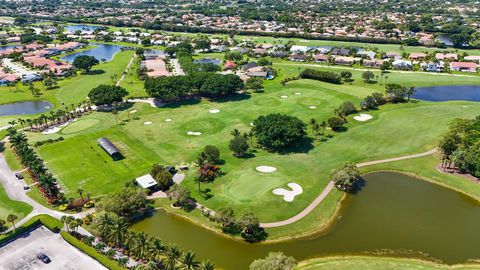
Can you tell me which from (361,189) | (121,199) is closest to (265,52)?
(361,189)

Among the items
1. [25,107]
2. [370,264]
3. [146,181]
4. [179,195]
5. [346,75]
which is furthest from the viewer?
[346,75]

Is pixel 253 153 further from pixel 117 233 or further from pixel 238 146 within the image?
pixel 117 233

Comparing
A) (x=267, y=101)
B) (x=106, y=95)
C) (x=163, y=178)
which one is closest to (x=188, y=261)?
(x=163, y=178)

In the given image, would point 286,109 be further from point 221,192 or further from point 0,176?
point 0,176

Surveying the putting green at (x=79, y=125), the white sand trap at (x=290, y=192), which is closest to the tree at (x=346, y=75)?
the white sand trap at (x=290, y=192)

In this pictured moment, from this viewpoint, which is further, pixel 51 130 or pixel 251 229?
pixel 51 130

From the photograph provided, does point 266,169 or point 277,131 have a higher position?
point 277,131

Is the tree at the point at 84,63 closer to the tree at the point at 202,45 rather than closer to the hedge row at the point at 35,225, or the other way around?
the tree at the point at 202,45
